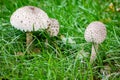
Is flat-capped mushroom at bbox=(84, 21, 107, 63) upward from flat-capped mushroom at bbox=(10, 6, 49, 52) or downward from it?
downward

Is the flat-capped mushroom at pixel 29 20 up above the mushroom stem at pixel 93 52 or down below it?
above

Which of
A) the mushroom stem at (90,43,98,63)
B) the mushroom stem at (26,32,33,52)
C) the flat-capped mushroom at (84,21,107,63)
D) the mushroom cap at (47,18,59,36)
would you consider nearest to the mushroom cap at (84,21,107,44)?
the flat-capped mushroom at (84,21,107,63)

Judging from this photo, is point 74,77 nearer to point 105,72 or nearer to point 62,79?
point 62,79

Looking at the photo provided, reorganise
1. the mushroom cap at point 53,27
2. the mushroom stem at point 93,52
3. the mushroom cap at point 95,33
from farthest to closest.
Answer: the mushroom cap at point 53,27, the mushroom stem at point 93,52, the mushroom cap at point 95,33

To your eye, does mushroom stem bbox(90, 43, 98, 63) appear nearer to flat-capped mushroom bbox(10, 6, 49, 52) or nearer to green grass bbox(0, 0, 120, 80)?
green grass bbox(0, 0, 120, 80)

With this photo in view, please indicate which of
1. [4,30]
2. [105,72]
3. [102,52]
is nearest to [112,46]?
[102,52]

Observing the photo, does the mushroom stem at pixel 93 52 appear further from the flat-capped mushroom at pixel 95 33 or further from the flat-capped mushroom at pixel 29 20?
the flat-capped mushroom at pixel 29 20

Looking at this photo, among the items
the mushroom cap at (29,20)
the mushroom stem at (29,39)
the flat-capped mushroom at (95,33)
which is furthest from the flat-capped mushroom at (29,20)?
the flat-capped mushroom at (95,33)
